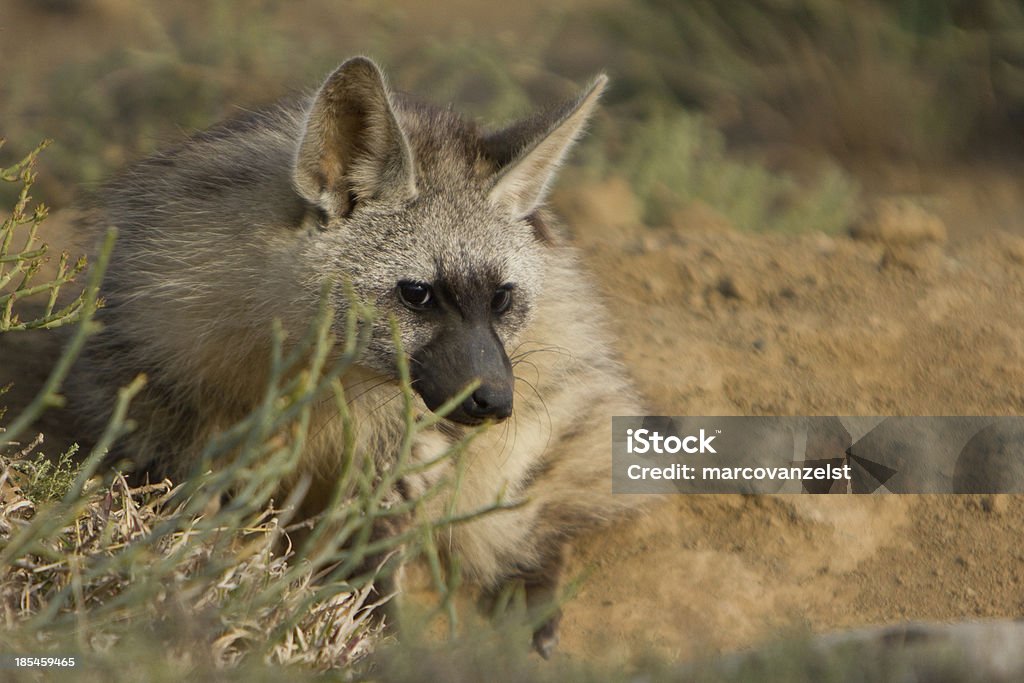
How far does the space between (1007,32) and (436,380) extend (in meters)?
6.99

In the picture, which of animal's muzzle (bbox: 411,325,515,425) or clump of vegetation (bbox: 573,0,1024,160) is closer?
animal's muzzle (bbox: 411,325,515,425)

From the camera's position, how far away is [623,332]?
18.4ft

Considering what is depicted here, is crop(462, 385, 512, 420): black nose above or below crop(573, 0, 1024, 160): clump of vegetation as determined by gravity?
below

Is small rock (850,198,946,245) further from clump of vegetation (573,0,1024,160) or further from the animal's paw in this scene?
the animal's paw

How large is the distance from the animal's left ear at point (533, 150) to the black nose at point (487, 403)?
731 millimetres

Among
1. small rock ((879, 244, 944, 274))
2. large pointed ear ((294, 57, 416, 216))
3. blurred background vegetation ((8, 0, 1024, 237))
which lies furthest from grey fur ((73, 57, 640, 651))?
blurred background vegetation ((8, 0, 1024, 237))

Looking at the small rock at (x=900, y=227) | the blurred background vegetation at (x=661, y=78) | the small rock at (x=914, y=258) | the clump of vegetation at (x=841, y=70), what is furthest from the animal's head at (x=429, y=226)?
the clump of vegetation at (x=841, y=70)

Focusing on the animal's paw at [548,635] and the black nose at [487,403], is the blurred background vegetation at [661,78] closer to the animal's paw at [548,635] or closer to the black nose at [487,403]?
the animal's paw at [548,635]

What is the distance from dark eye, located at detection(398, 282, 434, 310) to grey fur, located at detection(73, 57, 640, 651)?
0.09ft

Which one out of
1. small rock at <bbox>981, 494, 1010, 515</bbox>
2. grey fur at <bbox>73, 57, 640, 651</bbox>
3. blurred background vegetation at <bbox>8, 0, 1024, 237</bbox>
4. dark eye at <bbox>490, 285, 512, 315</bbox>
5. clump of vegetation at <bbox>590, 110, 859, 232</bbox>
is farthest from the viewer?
blurred background vegetation at <bbox>8, 0, 1024, 237</bbox>

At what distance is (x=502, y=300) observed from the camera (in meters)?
3.85

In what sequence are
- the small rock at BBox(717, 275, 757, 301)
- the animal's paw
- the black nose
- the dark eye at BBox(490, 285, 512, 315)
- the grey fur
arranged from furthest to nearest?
1. the small rock at BBox(717, 275, 757, 301)
2. the animal's paw
3. the dark eye at BBox(490, 285, 512, 315)
4. the grey fur
5. the black nose

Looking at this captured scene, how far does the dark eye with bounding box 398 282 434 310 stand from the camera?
12.0 ft

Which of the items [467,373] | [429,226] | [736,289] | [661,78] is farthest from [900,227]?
[467,373]
